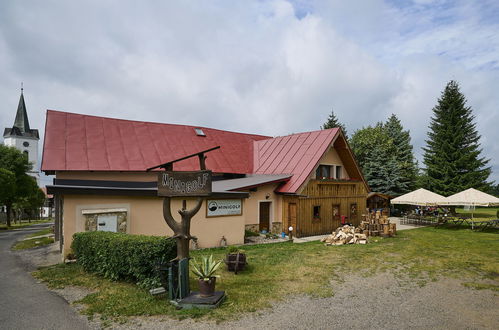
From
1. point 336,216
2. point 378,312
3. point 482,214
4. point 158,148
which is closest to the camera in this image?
point 378,312

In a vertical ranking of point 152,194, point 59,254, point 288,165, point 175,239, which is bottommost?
point 59,254

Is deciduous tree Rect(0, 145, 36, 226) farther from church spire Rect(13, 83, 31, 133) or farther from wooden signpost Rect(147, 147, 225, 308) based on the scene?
church spire Rect(13, 83, 31, 133)

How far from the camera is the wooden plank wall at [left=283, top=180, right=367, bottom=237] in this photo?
18422 mm

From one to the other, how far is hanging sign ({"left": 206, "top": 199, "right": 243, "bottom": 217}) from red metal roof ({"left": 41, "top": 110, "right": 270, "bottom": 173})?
6.09m

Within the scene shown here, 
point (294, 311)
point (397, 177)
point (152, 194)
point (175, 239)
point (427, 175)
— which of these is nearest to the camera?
point (294, 311)

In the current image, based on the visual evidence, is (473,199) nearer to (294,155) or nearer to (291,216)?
(294,155)

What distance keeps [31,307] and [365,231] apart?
50.5 feet

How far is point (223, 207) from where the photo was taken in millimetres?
14984

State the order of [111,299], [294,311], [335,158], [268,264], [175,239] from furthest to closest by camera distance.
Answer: [335,158]
[268,264]
[175,239]
[111,299]
[294,311]

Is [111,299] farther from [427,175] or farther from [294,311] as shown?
[427,175]

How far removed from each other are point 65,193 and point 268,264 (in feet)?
24.8

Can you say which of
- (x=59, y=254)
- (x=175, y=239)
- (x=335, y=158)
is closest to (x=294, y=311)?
(x=175, y=239)

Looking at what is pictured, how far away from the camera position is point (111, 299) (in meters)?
7.37

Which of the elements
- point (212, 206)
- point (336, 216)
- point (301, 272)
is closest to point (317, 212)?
point (336, 216)
